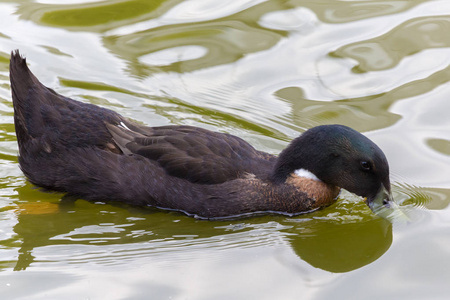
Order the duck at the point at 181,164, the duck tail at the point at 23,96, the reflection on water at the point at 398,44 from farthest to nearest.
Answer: the reflection on water at the point at 398,44 → the duck tail at the point at 23,96 → the duck at the point at 181,164

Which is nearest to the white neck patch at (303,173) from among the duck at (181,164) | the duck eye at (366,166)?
the duck at (181,164)

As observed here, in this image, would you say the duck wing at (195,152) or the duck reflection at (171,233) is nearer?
the duck reflection at (171,233)

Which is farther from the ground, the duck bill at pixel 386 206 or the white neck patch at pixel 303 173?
the white neck patch at pixel 303 173

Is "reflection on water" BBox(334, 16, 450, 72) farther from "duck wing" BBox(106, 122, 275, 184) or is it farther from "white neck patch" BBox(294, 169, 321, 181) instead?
"duck wing" BBox(106, 122, 275, 184)

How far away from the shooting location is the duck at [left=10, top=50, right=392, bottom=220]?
702cm

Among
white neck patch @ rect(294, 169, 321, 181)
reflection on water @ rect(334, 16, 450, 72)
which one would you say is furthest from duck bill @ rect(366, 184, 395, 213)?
reflection on water @ rect(334, 16, 450, 72)

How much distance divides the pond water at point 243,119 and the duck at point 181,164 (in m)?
0.17

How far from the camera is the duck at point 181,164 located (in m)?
7.02

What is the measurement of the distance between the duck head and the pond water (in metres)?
0.28

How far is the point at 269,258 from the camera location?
6312 mm

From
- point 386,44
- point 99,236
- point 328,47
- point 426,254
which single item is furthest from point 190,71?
point 426,254

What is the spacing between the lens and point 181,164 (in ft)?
23.3

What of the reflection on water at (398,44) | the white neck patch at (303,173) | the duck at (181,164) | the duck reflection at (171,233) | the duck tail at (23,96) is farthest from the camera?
the reflection on water at (398,44)

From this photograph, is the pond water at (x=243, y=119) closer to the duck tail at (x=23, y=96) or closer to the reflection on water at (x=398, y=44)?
the reflection on water at (x=398, y=44)
